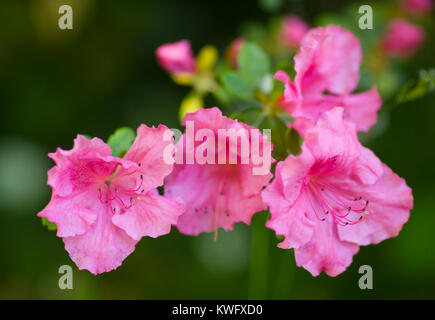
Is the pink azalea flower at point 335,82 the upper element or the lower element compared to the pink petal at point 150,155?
upper

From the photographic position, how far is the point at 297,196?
3.44ft

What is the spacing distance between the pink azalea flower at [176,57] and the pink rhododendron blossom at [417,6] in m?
0.97

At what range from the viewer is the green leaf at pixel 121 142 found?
1.10m

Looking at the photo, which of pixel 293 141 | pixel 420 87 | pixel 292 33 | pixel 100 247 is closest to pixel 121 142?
pixel 100 247

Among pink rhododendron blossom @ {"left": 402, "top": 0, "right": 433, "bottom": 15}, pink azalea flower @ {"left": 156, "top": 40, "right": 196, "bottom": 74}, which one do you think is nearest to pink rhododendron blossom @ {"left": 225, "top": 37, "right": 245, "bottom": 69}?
pink azalea flower @ {"left": 156, "top": 40, "right": 196, "bottom": 74}

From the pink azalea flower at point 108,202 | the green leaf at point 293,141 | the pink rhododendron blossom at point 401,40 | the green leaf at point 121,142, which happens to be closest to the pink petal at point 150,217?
the pink azalea flower at point 108,202

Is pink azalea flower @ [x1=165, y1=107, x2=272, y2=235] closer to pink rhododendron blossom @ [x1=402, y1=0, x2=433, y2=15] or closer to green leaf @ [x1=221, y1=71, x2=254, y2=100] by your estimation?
green leaf @ [x1=221, y1=71, x2=254, y2=100]

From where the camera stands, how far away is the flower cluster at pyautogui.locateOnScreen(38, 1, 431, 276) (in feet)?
3.34

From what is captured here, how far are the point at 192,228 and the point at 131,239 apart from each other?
14cm

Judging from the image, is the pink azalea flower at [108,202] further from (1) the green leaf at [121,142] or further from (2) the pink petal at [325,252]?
(2) the pink petal at [325,252]

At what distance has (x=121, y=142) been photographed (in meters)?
1.11

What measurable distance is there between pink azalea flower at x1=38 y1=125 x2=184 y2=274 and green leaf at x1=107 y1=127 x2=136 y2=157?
0.12ft

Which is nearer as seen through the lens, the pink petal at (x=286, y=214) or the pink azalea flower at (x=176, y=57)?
the pink petal at (x=286, y=214)

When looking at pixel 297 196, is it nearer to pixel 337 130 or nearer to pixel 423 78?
pixel 337 130
